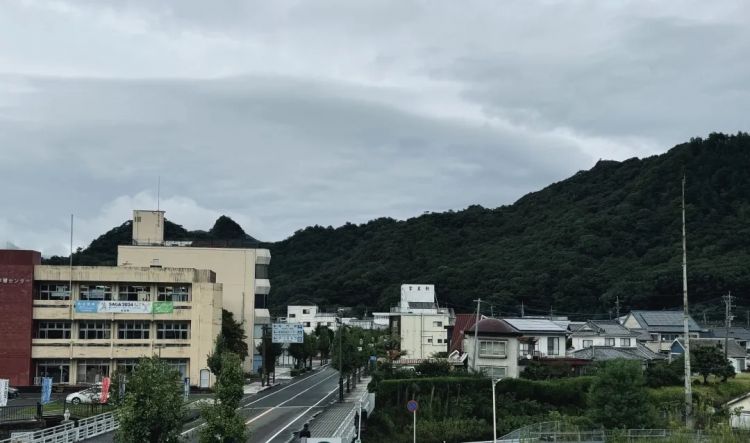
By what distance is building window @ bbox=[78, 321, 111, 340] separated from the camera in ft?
216

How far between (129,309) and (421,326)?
4804 cm

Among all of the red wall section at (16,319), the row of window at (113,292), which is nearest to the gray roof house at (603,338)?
the row of window at (113,292)

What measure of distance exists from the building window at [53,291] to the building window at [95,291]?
1.10 metres

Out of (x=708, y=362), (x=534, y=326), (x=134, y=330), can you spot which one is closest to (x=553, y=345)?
(x=534, y=326)

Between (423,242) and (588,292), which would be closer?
(588,292)

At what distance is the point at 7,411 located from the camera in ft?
151

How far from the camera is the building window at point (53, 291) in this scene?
214ft

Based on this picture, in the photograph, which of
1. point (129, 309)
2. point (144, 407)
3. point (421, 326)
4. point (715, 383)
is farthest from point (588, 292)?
point (144, 407)

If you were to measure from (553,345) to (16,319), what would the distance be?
1699 inches

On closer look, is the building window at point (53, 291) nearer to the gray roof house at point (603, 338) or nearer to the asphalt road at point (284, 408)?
the asphalt road at point (284, 408)

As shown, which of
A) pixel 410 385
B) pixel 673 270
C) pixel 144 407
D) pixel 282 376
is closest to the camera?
pixel 144 407

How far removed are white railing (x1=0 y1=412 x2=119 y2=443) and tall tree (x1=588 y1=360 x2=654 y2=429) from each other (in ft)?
80.4

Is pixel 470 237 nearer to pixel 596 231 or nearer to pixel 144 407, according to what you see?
pixel 596 231

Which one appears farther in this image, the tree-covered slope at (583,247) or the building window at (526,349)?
the tree-covered slope at (583,247)
